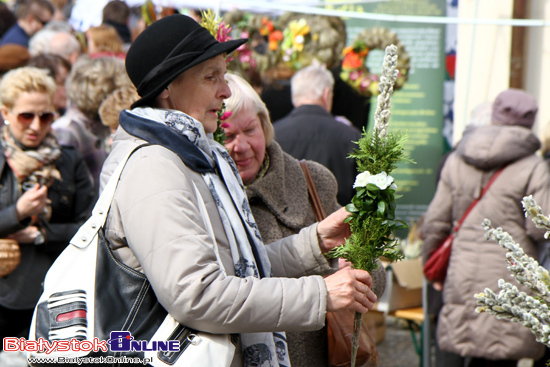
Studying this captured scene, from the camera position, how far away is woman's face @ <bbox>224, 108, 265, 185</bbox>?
2.73 meters

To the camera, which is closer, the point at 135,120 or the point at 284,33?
the point at 135,120

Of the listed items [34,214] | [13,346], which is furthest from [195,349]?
[34,214]

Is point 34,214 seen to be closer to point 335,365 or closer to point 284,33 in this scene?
point 335,365

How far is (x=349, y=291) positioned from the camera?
1912 mm

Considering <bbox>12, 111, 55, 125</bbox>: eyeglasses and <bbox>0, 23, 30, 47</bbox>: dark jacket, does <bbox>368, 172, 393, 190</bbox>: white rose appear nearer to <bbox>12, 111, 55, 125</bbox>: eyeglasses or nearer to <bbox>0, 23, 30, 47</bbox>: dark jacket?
<bbox>12, 111, 55, 125</bbox>: eyeglasses

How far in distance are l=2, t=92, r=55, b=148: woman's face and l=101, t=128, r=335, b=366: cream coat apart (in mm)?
1922

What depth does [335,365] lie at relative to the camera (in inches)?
101

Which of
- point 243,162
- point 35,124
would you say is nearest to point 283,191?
point 243,162

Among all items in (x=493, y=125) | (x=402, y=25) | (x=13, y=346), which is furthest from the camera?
(x=402, y=25)

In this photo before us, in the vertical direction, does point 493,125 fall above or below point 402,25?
below

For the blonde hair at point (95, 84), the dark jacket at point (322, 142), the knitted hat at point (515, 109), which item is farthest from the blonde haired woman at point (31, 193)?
the knitted hat at point (515, 109)

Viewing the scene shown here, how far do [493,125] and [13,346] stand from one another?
3.21 metres

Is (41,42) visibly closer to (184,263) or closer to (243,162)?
(243,162)

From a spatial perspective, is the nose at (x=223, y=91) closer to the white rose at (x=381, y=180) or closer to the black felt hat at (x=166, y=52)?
the black felt hat at (x=166, y=52)
